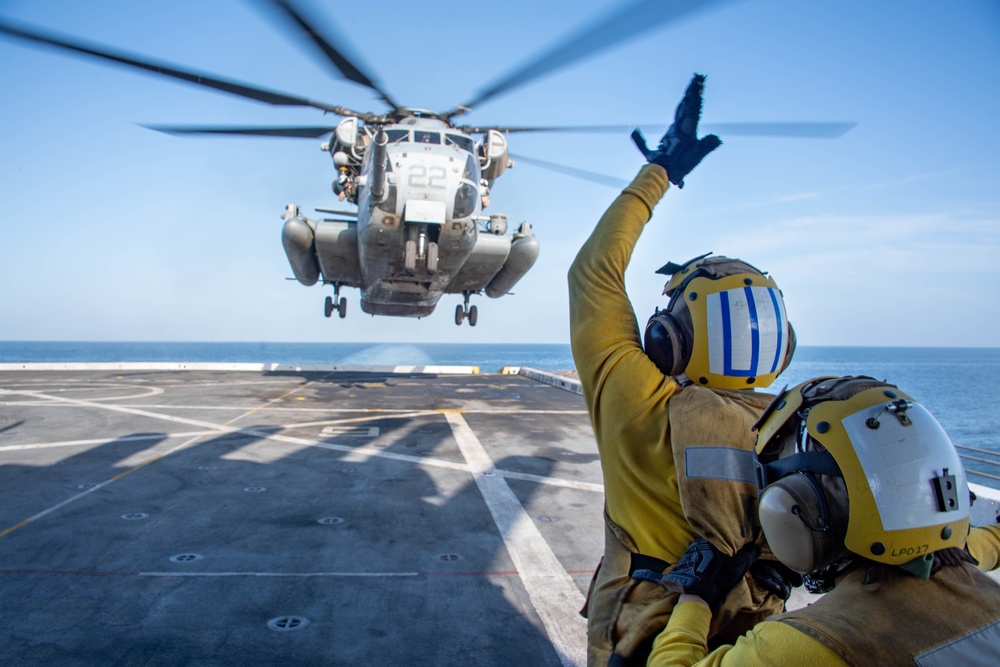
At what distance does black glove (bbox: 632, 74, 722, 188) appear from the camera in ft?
8.31

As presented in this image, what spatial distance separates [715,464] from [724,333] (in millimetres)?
503

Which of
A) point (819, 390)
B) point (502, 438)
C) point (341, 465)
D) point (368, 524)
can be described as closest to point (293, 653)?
point (368, 524)

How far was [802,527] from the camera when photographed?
1563mm

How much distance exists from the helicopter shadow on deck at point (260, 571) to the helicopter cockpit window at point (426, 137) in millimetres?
8315

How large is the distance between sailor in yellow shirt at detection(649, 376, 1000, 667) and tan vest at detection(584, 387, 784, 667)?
275 mm

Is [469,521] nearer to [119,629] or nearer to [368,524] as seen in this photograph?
[368,524]

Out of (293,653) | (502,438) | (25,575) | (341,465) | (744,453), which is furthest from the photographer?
(502,438)

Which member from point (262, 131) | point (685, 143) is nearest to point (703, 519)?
point (685, 143)

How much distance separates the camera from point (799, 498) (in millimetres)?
1602

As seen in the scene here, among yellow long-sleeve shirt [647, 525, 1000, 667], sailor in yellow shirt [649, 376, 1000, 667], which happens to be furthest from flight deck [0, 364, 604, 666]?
sailor in yellow shirt [649, 376, 1000, 667]

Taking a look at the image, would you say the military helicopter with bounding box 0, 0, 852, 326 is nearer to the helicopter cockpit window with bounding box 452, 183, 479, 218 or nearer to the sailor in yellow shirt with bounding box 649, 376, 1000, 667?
the helicopter cockpit window with bounding box 452, 183, 479, 218

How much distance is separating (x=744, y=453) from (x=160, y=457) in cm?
1084

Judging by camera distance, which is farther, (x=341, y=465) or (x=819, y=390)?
(x=341, y=465)

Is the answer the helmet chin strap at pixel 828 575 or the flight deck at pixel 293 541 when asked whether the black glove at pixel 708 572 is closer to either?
the helmet chin strap at pixel 828 575
